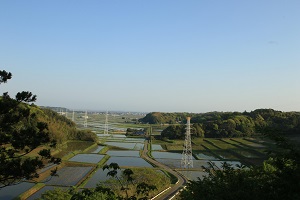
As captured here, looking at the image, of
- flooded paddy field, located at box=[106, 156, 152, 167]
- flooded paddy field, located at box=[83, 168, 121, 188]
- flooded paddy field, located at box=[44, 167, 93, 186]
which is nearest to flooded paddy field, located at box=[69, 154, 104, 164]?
flooded paddy field, located at box=[106, 156, 152, 167]

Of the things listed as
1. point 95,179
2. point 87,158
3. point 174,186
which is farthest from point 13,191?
point 87,158

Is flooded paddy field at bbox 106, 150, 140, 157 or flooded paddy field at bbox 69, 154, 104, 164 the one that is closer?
flooded paddy field at bbox 69, 154, 104, 164

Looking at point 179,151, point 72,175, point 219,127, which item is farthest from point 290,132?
point 72,175

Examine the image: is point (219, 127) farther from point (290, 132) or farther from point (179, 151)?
point (179, 151)

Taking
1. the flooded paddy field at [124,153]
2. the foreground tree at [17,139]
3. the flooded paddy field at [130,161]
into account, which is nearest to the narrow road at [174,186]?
the flooded paddy field at [130,161]

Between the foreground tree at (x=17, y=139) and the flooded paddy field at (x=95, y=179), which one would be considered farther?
the flooded paddy field at (x=95, y=179)

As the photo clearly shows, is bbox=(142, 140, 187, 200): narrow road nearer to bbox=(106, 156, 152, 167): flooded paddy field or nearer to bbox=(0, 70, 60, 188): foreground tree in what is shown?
bbox=(106, 156, 152, 167): flooded paddy field

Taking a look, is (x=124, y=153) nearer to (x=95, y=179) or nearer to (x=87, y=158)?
(x=87, y=158)

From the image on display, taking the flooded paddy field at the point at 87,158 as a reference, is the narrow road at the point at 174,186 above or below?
below

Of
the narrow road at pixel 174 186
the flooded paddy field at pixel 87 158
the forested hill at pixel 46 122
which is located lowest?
the narrow road at pixel 174 186

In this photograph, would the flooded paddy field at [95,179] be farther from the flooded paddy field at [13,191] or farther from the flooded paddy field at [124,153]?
the flooded paddy field at [124,153]

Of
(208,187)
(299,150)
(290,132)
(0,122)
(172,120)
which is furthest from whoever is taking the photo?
(172,120)
